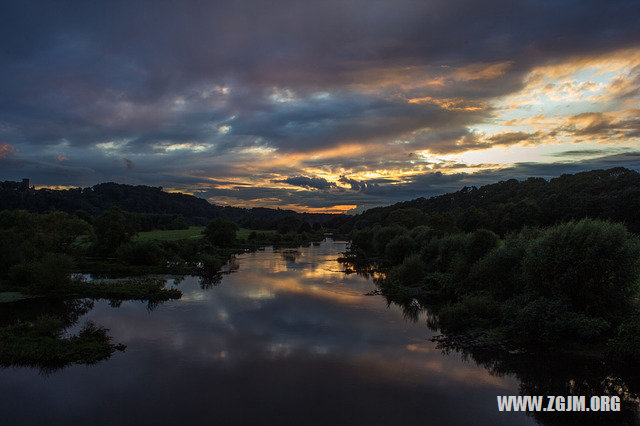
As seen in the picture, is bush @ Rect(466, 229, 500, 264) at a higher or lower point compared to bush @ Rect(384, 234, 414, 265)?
higher

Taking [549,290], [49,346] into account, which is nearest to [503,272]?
[549,290]

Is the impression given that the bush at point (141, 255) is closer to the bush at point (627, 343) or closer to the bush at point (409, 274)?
the bush at point (409, 274)

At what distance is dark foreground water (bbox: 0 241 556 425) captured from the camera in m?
16.7

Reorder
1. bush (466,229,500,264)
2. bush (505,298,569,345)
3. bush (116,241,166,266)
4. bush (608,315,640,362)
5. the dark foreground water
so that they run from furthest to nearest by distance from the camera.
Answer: bush (116,241,166,266) < bush (466,229,500,264) < bush (505,298,569,345) < bush (608,315,640,362) < the dark foreground water

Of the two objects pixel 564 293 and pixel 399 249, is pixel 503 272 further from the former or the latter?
pixel 399 249

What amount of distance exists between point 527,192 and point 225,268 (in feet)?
343

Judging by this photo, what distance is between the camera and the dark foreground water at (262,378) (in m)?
16.7

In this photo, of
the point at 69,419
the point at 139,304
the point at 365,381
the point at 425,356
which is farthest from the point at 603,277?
the point at 139,304

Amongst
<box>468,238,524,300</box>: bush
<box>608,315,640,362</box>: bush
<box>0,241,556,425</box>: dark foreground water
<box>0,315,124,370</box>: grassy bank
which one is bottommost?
<box>0,241,556,425</box>: dark foreground water

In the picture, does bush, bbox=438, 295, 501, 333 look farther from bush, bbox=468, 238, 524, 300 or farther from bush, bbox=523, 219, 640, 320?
bush, bbox=523, 219, 640, 320

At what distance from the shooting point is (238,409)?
56.0ft

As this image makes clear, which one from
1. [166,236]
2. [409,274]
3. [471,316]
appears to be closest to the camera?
[471,316]

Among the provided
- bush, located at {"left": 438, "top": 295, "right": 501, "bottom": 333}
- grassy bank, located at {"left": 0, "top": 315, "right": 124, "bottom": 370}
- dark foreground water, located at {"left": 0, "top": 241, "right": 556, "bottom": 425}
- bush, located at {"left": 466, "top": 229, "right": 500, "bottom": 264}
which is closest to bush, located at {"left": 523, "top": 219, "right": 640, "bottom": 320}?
bush, located at {"left": 438, "top": 295, "right": 501, "bottom": 333}

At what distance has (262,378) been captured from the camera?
20281 millimetres
